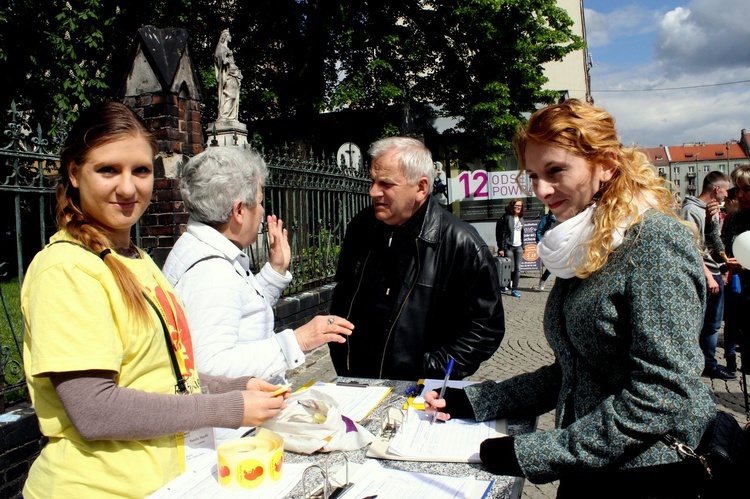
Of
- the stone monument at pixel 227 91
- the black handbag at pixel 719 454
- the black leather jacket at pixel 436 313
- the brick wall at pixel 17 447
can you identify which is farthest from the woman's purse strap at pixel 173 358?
the stone monument at pixel 227 91

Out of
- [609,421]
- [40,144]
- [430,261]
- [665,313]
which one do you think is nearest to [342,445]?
[609,421]

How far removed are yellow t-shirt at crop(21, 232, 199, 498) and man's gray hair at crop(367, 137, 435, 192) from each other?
168 cm

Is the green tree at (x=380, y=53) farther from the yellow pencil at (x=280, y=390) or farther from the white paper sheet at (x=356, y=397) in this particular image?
the yellow pencil at (x=280, y=390)

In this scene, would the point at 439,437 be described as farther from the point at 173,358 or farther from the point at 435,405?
the point at 173,358

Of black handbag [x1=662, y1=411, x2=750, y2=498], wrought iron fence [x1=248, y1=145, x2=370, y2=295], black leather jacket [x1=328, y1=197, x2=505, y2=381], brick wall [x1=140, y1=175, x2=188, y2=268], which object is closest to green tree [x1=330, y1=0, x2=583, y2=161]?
wrought iron fence [x1=248, y1=145, x2=370, y2=295]

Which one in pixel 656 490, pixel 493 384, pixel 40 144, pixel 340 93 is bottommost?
pixel 656 490

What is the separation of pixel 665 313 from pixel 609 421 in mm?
288

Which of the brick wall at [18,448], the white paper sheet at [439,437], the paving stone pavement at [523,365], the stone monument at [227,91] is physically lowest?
the paving stone pavement at [523,365]

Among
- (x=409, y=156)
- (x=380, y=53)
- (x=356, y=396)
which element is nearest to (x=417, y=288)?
(x=409, y=156)

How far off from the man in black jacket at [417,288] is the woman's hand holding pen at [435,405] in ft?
2.75

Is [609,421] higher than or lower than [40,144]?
lower

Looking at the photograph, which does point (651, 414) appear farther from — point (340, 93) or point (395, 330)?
point (340, 93)

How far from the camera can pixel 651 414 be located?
130cm

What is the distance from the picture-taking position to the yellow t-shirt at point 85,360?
1249 mm
